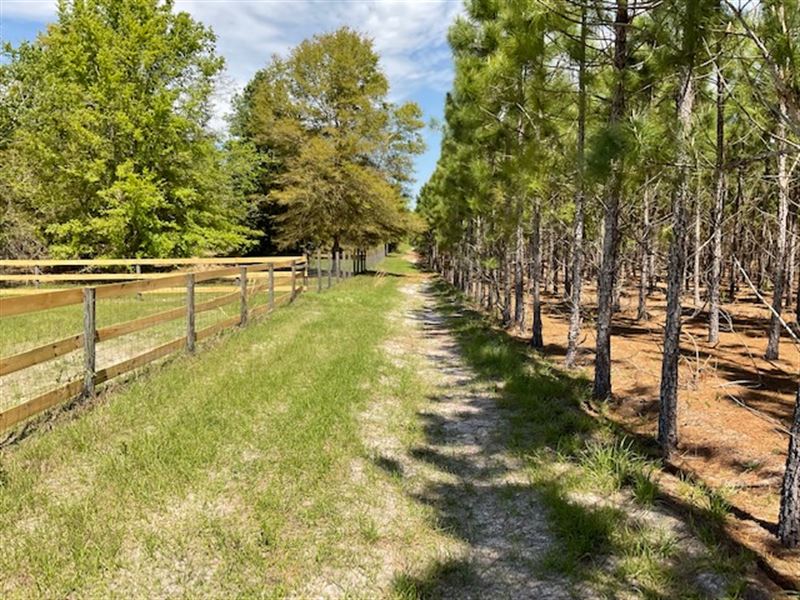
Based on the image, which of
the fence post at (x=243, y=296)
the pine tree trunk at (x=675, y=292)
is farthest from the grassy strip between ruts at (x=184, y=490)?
the fence post at (x=243, y=296)

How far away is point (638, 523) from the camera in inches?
140

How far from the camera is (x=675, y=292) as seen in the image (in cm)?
473

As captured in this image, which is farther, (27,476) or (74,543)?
(27,476)

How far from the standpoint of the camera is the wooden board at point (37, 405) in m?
4.05

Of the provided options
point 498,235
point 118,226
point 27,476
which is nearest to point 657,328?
point 498,235

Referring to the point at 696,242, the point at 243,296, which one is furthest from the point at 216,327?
the point at 696,242

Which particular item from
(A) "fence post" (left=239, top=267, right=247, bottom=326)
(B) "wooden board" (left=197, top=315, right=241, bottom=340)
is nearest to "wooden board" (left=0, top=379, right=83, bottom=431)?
(B) "wooden board" (left=197, top=315, right=241, bottom=340)

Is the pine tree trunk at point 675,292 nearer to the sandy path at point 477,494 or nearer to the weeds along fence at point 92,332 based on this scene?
Answer: the sandy path at point 477,494

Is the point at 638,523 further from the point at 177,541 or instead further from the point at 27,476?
the point at 27,476

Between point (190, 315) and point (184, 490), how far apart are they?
4.45 m

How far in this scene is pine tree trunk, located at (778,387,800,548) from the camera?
319 centimetres

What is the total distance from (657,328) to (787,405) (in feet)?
21.4

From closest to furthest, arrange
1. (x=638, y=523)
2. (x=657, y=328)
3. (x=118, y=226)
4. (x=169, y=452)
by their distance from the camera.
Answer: (x=638, y=523) < (x=169, y=452) < (x=657, y=328) < (x=118, y=226)

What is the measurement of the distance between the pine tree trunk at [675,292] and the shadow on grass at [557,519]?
370 mm
